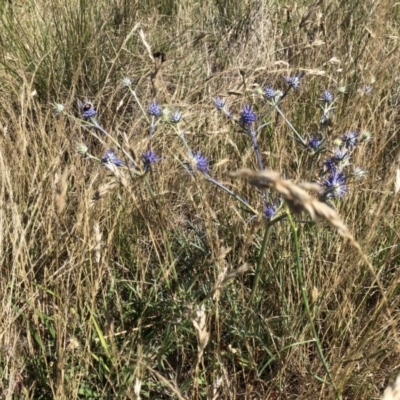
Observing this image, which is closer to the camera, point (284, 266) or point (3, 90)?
point (284, 266)

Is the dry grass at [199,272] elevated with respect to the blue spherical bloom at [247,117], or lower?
lower

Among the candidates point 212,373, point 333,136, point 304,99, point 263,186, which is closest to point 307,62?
point 304,99

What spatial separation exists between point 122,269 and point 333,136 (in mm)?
658

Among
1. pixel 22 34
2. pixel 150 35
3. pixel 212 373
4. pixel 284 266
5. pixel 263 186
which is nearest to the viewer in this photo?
pixel 263 186

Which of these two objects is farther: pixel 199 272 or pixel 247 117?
pixel 199 272

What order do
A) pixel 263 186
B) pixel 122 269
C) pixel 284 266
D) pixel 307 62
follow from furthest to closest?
pixel 307 62
pixel 122 269
pixel 284 266
pixel 263 186

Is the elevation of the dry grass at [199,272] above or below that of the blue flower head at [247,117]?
below

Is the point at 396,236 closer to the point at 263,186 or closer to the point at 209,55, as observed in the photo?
the point at 263,186

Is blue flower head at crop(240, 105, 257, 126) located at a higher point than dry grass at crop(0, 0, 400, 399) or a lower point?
higher

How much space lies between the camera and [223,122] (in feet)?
5.69

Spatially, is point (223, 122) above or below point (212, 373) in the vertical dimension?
above

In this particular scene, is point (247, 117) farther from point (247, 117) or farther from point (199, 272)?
point (199, 272)

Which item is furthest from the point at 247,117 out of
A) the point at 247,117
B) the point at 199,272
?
the point at 199,272

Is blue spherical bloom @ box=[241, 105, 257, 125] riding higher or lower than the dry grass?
higher
